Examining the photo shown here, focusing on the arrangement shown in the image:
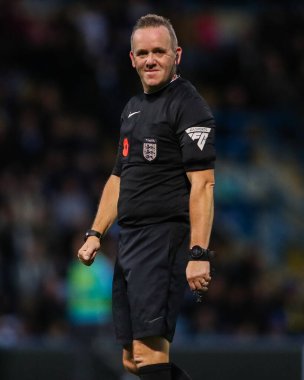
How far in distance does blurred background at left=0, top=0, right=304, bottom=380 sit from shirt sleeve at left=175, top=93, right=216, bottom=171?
13.5ft

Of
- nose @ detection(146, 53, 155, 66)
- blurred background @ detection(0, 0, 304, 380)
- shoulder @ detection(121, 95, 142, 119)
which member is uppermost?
nose @ detection(146, 53, 155, 66)

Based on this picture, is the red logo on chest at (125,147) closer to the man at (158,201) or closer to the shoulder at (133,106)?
the man at (158,201)

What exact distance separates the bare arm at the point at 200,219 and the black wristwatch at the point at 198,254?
0.02 meters

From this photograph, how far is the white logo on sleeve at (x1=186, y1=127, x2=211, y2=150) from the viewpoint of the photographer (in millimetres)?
5016

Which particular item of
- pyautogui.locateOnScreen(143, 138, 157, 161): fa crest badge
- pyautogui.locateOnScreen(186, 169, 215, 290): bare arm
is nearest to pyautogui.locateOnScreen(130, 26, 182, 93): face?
pyautogui.locateOnScreen(143, 138, 157, 161): fa crest badge

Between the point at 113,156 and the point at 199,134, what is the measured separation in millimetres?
7327

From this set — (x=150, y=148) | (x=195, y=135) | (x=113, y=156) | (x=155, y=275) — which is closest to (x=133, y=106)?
(x=150, y=148)

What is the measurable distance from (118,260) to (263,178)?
7.46 meters

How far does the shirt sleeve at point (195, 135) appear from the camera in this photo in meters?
5.02

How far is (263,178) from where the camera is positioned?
12.6 m

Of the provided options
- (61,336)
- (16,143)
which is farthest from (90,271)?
(16,143)

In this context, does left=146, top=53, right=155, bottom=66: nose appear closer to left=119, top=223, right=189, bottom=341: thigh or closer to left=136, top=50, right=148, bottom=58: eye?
left=136, top=50, right=148, bottom=58: eye

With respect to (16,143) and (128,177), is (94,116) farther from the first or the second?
(128,177)

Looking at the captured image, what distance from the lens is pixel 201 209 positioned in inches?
195
